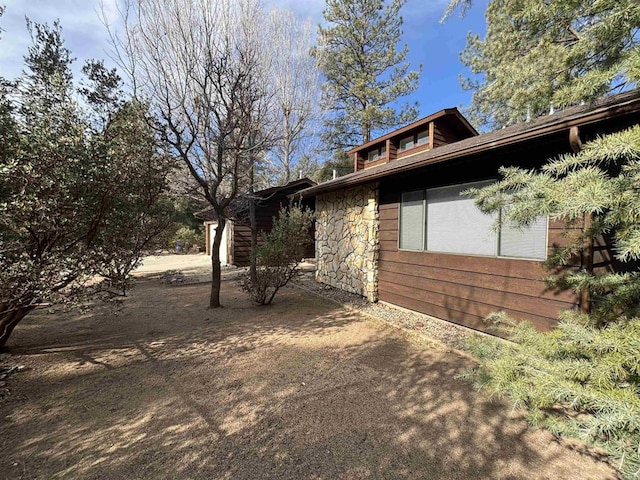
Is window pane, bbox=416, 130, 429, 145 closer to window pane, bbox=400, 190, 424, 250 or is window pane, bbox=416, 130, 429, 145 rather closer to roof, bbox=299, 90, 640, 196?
window pane, bbox=400, 190, 424, 250

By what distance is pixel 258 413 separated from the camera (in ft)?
8.09

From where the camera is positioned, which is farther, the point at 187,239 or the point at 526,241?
the point at 187,239

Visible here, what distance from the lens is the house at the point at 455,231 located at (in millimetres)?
3219

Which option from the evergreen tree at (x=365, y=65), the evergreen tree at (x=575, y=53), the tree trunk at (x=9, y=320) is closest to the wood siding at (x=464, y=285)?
the evergreen tree at (x=575, y=53)

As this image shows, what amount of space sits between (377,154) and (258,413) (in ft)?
28.2

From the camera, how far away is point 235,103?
554 cm

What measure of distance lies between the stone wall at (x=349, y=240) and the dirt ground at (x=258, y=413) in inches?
88.0

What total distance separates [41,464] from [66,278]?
1798mm

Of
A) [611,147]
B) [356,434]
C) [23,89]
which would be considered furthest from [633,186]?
[23,89]

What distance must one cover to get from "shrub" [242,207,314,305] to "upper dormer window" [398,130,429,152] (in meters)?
4.28

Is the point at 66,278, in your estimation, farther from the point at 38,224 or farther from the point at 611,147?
the point at 611,147

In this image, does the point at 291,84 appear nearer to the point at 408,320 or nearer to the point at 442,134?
the point at 442,134

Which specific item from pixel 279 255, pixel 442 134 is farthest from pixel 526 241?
pixel 442 134

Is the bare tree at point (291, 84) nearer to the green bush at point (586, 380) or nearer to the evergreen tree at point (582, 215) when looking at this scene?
the evergreen tree at point (582, 215)
